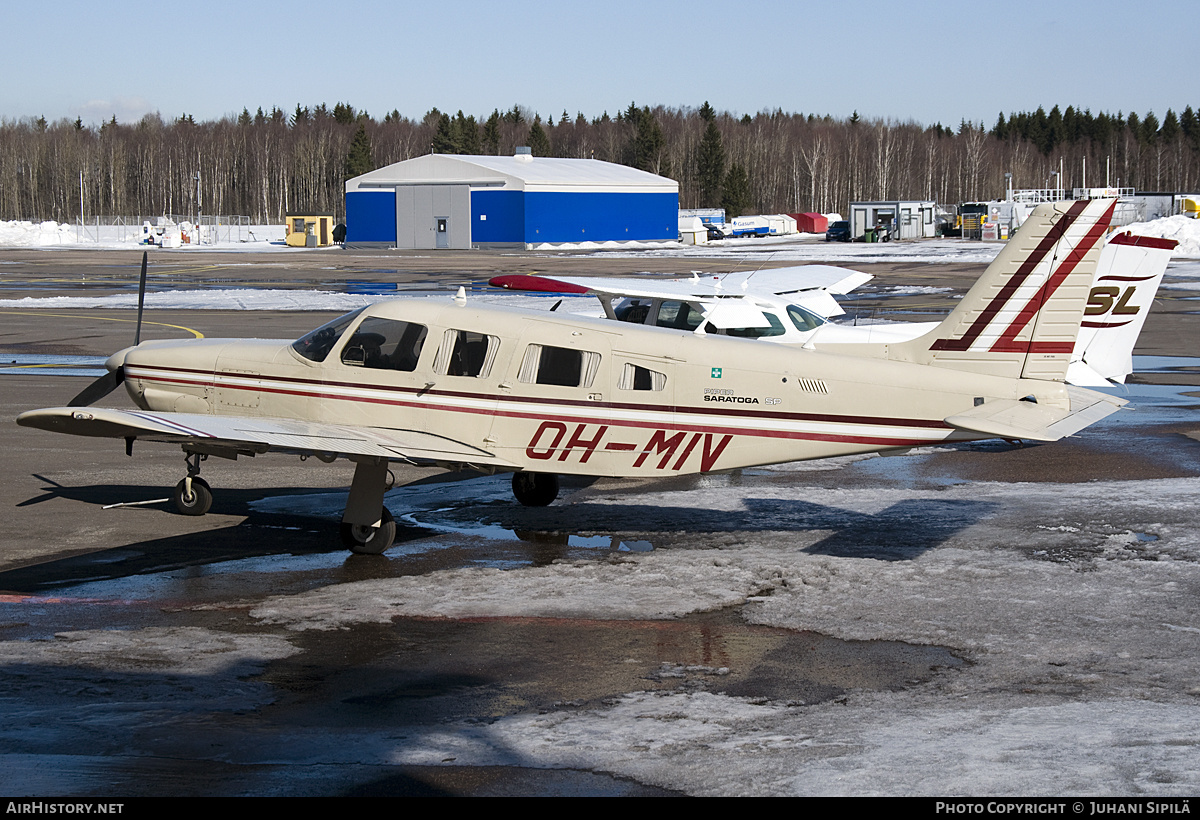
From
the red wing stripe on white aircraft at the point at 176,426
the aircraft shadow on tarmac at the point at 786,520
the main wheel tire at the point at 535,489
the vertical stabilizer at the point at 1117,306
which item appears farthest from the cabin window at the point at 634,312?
the red wing stripe on white aircraft at the point at 176,426

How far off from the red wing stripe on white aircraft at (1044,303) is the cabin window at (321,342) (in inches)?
238

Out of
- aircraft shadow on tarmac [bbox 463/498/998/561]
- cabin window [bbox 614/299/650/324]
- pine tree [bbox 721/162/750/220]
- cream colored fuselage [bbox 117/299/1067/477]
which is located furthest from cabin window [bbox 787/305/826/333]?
pine tree [bbox 721/162/750/220]

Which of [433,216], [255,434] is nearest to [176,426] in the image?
[255,434]

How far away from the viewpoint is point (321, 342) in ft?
37.5

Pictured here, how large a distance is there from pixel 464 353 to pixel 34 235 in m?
101

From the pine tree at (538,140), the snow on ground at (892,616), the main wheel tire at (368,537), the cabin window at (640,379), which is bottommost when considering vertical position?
the snow on ground at (892,616)

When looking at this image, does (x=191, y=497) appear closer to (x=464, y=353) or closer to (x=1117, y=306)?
(x=464, y=353)

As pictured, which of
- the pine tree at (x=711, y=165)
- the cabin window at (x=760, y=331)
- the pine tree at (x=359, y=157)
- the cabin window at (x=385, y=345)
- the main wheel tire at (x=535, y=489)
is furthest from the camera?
the pine tree at (x=711, y=165)

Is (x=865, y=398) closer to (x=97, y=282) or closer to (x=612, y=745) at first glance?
(x=612, y=745)

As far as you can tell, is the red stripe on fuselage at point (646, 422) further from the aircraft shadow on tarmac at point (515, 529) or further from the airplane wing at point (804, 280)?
the airplane wing at point (804, 280)

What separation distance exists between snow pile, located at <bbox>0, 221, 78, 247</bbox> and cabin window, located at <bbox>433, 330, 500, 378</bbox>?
97.3 m

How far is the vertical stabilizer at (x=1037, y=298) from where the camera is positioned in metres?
10.2

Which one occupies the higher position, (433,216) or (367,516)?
(433,216)

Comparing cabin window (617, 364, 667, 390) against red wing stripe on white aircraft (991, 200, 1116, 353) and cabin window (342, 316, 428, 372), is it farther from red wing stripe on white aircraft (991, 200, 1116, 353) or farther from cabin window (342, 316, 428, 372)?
red wing stripe on white aircraft (991, 200, 1116, 353)
